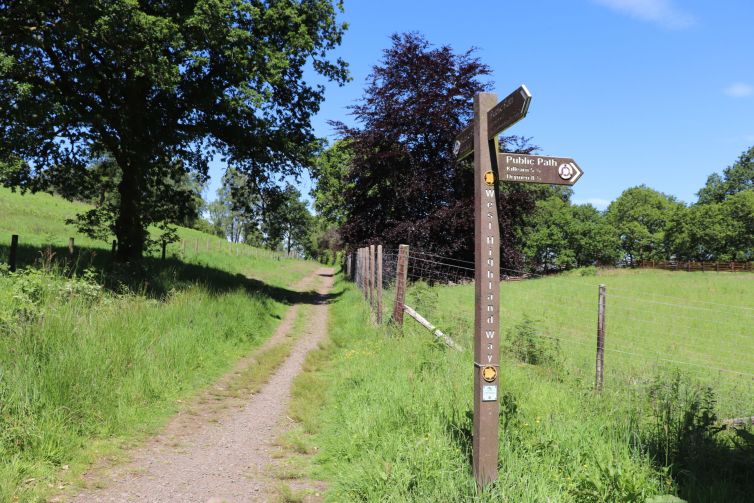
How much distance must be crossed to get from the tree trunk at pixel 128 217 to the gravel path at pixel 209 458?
36.1 ft

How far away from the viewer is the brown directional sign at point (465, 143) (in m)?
4.12

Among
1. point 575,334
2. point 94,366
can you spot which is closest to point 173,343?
point 94,366

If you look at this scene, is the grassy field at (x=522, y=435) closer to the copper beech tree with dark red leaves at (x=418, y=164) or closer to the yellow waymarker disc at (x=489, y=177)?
the yellow waymarker disc at (x=489, y=177)

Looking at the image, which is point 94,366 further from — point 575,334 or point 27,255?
point 27,255

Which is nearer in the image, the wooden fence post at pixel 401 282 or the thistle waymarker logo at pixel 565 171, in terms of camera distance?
the thistle waymarker logo at pixel 565 171

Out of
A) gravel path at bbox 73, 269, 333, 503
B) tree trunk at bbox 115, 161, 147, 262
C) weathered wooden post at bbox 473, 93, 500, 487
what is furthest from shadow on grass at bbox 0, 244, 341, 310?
weathered wooden post at bbox 473, 93, 500, 487

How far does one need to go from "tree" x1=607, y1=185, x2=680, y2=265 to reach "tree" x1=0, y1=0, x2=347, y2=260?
79.3 metres

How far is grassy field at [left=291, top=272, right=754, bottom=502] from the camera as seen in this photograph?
3.49 metres

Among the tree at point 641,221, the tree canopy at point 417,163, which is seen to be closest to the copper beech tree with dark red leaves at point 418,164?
the tree canopy at point 417,163

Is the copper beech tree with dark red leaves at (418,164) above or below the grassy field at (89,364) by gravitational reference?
above

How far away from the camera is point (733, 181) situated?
80.8 meters

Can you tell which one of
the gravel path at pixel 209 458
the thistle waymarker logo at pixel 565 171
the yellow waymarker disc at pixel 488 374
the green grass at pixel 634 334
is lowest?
the gravel path at pixel 209 458

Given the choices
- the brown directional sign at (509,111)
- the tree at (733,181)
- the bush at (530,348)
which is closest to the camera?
the brown directional sign at (509,111)

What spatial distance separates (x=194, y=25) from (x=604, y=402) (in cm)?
1406
